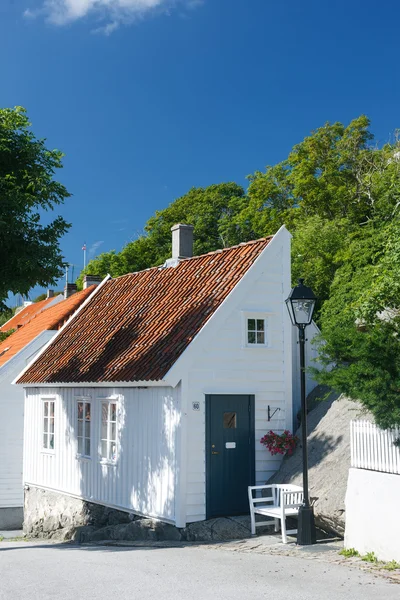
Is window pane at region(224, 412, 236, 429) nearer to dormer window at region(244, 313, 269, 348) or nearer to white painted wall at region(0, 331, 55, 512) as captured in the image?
dormer window at region(244, 313, 269, 348)

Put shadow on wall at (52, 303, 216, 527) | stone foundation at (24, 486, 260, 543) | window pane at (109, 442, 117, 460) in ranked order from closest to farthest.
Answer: stone foundation at (24, 486, 260, 543), shadow on wall at (52, 303, 216, 527), window pane at (109, 442, 117, 460)

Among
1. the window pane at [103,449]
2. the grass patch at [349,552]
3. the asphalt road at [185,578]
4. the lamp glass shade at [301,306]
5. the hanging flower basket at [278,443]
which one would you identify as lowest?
the asphalt road at [185,578]

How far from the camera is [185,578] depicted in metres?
9.97

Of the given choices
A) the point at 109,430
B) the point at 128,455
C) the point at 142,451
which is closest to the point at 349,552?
the point at 142,451

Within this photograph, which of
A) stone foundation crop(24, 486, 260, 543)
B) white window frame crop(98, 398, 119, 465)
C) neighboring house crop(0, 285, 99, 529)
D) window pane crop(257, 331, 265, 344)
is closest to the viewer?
stone foundation crop(24, 486, 260, 543)

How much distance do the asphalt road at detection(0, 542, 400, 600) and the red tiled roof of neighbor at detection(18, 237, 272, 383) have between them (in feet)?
12.8

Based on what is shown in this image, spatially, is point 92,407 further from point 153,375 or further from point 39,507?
point 39,507

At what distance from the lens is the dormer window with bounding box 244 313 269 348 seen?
15609 millimetres

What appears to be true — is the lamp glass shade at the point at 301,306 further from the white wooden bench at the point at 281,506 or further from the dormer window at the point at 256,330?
the white wooden bench at the point at 281,506

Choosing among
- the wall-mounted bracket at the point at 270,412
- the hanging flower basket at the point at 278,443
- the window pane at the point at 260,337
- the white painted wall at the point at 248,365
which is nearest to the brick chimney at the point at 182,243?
the white painted wall at the point at 248,365

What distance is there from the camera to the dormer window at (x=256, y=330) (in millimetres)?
15609

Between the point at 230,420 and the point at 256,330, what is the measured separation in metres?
2.08

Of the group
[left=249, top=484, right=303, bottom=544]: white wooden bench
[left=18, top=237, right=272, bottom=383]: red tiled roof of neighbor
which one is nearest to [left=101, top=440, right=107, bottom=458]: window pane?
[left=18, top=237, right=272, bottom=383]: red tiled roof of neighbor

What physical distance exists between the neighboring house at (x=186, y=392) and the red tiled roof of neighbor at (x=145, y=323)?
39 millimetres
